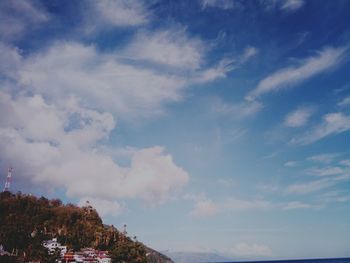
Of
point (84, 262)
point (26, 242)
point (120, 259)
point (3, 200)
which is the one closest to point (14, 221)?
point (26, 242)

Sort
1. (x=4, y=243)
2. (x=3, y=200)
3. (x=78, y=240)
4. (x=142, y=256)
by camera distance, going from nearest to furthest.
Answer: (x=4, y=243)
(x=142, y=256)
(x=78, y=240)
(x=3, y=200)

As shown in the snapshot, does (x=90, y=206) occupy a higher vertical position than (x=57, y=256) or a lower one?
higher

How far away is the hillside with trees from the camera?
365 feet

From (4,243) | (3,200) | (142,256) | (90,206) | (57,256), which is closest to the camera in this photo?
(57,256)

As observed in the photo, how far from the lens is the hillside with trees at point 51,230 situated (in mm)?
111250

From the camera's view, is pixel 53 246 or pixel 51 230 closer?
pixel 53 246

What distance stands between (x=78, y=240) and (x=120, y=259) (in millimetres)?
24786

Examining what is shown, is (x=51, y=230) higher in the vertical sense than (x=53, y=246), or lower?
higher

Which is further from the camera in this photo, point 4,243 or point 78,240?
point 78,240

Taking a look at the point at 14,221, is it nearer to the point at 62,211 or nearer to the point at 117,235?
the point at 62,211

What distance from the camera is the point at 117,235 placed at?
146m

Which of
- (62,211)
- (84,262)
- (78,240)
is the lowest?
(84,262)

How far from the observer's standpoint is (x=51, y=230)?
423 feet

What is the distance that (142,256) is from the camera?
118 metres
